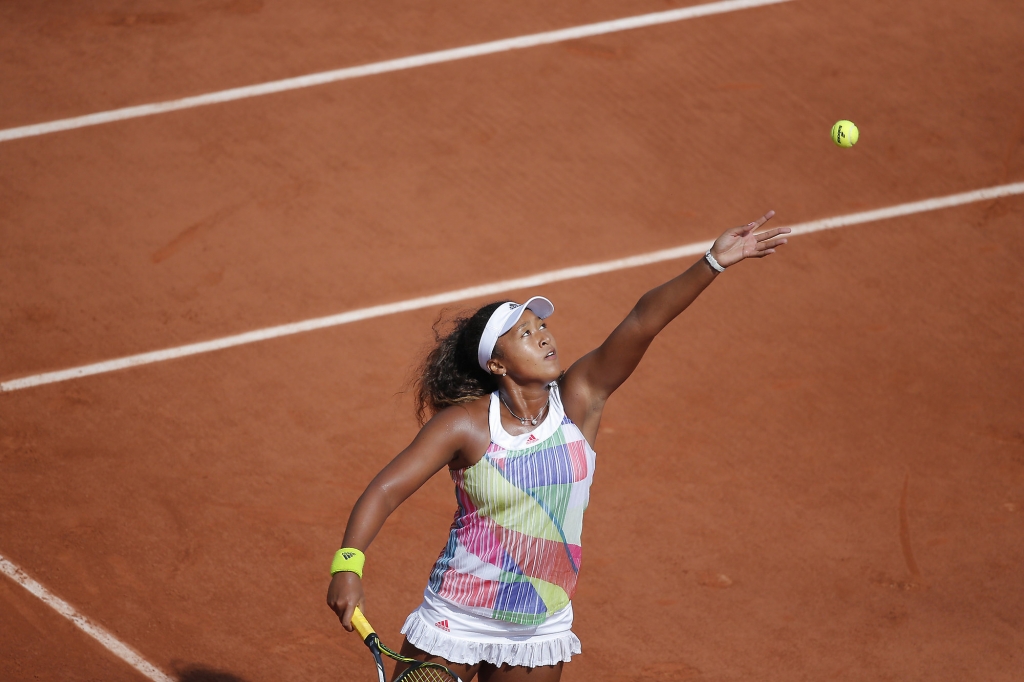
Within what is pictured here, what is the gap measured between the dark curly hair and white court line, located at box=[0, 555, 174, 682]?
2781mm

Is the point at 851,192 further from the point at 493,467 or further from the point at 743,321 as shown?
the point at 493,467

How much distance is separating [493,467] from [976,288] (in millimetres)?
6084

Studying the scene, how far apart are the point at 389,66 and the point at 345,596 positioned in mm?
7803

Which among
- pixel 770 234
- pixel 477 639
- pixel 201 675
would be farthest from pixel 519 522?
pixel 201 675

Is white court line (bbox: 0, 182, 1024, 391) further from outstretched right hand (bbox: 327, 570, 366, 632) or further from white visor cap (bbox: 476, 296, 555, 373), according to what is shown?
outstretched right hand (bbox: 327, 570, 366, 632)

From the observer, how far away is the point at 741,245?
181 inches

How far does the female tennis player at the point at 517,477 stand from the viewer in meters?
4.48

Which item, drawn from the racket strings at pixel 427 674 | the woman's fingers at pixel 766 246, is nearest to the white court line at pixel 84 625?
the racket strings at pixel 427 674

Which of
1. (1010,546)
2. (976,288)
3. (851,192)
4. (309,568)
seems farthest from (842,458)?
(309,568)

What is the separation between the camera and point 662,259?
9.43 metres

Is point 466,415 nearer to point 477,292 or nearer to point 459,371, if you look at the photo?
point 459,371

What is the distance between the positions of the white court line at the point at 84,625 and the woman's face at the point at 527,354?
3199mm

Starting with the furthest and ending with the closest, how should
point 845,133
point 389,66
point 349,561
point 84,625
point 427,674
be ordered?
point 389,66 → point 845,133 → point 84,625 → point 427,674 → point 349,561

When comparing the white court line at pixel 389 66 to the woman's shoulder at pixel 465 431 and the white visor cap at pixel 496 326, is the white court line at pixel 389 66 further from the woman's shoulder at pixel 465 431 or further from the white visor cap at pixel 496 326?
the woman's shoulder at pixel 465 431
